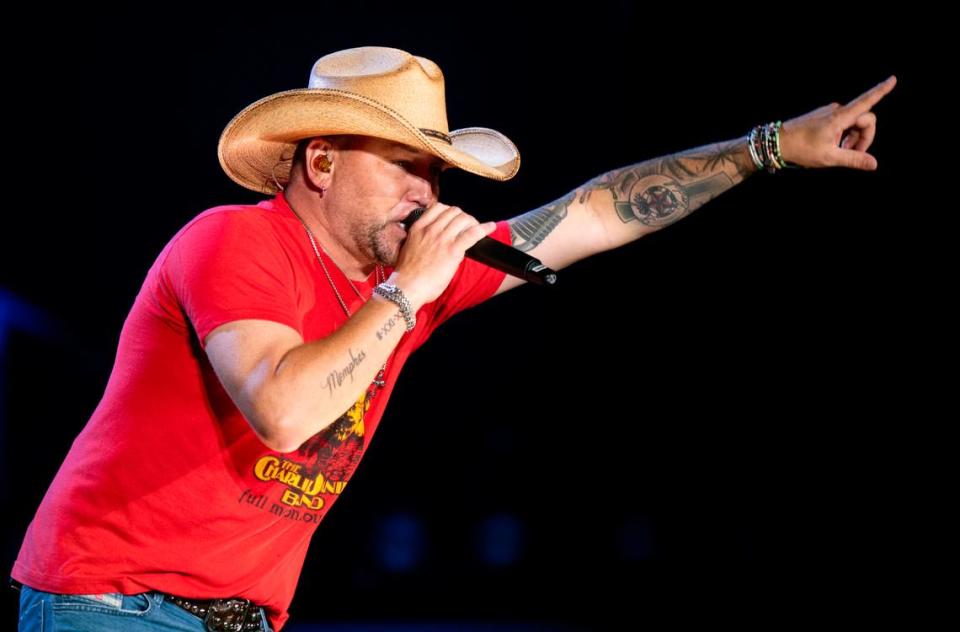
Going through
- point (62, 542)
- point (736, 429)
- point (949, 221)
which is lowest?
point (62, 542)

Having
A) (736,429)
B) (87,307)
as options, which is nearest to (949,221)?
(736,429)

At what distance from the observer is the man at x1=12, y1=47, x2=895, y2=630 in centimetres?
154

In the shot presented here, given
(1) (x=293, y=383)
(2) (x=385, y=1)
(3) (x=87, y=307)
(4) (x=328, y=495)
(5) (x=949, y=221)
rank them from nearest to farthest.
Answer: (1) (x=293, y=383)
(4) (x=328, y=495)
(5) (x=949, y=221)
(3) (x=87, y=307)
(2) (x=385, y=1)

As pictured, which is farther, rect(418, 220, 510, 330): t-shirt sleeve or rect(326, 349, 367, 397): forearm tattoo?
rect(418, 220, 510, 330): t-shirt sleeve

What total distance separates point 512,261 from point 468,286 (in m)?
0.60

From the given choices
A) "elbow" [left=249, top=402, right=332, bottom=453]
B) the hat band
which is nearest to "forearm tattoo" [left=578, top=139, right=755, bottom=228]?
the hat band

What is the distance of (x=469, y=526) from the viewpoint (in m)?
4.29

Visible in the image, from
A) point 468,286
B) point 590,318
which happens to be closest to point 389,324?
point 468,286

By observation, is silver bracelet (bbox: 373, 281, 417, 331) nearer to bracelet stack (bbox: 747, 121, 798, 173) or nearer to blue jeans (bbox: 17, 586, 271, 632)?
blue jeans (bbox: 17, 586, 271, 632)

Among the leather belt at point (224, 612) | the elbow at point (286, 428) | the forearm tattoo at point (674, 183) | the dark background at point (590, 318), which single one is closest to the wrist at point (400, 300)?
the elbow at point (286, 428)

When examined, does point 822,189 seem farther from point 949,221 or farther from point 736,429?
point 736,429

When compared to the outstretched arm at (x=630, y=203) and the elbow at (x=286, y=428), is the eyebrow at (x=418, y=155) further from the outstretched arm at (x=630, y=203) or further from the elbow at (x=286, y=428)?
the elbow at (x=286, y=428)

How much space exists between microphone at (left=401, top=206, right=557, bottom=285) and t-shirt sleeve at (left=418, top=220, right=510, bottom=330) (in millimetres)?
505

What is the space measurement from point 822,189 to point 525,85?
134 cm
